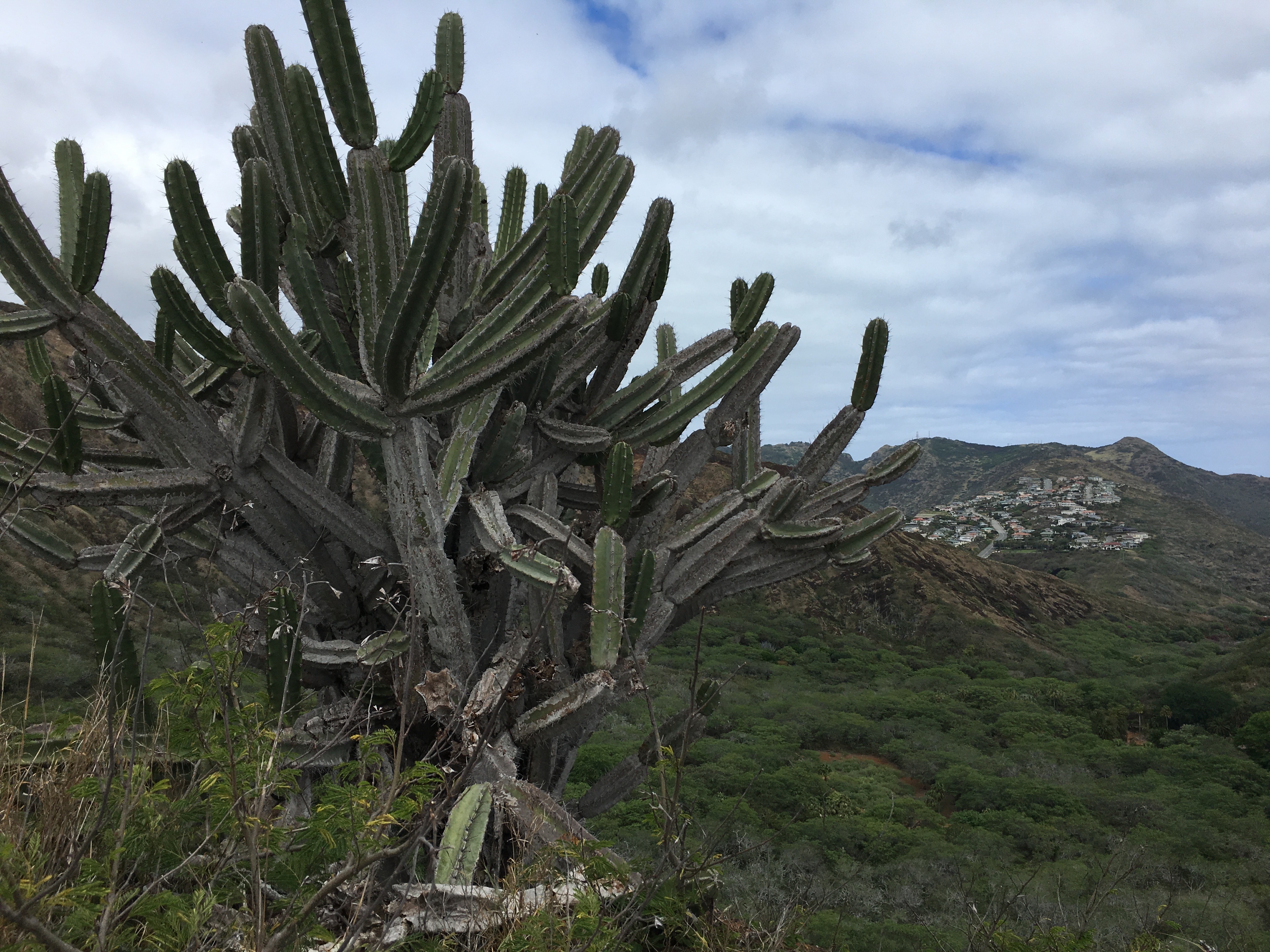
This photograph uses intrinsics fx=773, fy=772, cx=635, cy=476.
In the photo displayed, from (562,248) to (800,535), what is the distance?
3.09 m

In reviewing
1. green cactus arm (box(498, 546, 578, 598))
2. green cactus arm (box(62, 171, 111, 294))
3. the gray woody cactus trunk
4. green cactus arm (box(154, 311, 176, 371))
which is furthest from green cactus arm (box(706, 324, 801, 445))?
green cactus arm (box(62, 171, 111, 294))

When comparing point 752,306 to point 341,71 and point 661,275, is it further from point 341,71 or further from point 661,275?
point 341,71

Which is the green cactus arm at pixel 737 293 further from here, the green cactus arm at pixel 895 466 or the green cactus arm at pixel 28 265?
the green cactus arm at pixel 28 265

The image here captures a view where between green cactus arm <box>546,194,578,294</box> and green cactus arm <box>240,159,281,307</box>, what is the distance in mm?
1696

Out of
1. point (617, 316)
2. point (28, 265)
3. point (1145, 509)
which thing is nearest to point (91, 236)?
point (28, 265)

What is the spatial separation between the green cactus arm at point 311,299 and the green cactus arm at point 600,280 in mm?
2489

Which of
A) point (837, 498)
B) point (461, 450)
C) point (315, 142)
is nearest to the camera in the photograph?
point (315, 142)

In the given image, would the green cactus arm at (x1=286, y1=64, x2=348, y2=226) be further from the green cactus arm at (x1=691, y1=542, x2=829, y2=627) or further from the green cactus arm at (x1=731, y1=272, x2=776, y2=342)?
the green cactus arm at (x1=691, y1=542, x2=829, y2=627)

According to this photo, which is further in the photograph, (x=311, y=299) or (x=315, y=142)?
(x=311, y=299)

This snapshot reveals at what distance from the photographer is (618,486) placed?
17.2ft

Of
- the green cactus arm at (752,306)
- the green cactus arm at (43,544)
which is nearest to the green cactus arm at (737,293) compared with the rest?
the green cactus arm at (752,306)

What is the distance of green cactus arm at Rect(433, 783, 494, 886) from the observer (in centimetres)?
351

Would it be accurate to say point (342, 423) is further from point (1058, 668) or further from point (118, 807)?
point (1058, 668)

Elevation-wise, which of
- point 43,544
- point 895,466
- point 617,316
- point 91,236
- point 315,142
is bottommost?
point 43,544
